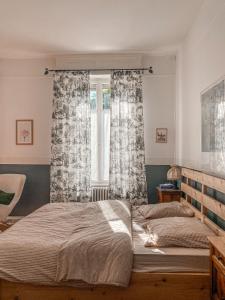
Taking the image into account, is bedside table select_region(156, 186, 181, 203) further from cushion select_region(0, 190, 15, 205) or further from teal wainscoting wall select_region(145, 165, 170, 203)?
cushion select_region(0, 190, 15, 205)

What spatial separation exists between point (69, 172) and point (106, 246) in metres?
2.76

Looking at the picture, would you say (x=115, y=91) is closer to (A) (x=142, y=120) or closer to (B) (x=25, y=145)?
(A) (x=142, y=120)

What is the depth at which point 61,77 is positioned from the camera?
5.05 metres


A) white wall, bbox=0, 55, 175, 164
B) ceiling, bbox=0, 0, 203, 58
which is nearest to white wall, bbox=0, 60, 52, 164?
white wall, bbox=0, 55, 175, 164

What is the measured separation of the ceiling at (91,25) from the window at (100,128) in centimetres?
61

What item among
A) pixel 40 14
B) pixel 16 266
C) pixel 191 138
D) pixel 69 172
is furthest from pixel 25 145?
pixel 16 266

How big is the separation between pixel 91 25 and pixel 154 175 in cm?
250

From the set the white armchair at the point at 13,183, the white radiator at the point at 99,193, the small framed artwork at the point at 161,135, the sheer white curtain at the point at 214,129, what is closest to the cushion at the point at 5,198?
the white armchair at the point at 13,183

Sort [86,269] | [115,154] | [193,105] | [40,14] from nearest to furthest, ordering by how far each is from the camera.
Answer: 1. [86,269]
2. [40,14]
3. [193,105]
4. [115,154]

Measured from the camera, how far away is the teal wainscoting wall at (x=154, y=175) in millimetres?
5105

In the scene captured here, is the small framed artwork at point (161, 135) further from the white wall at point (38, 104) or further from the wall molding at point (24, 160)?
the wall molding at point (24, 160)

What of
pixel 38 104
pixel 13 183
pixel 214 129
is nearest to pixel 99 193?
pixel 13 183

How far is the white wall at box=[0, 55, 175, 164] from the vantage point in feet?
16.8

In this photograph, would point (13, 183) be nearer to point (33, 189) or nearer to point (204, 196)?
point (33, 189)
